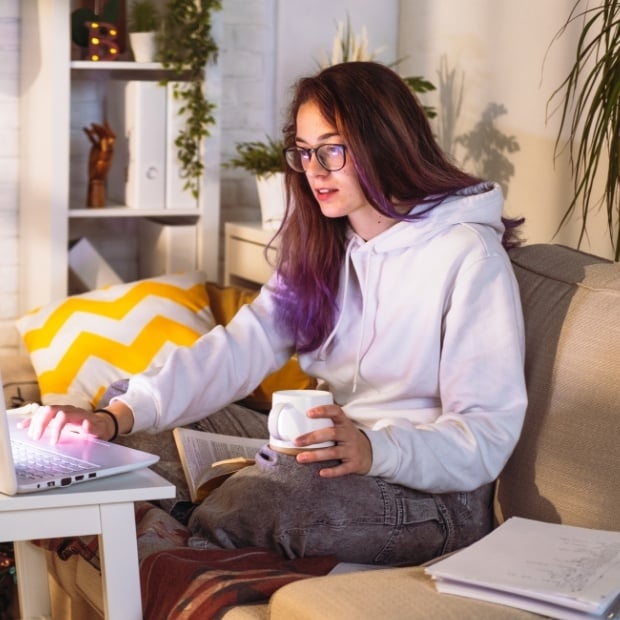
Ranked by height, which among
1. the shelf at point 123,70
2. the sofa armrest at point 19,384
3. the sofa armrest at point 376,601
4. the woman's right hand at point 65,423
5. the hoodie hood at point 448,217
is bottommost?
the sofa armrest at point 19,384

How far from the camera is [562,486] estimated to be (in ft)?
6.15

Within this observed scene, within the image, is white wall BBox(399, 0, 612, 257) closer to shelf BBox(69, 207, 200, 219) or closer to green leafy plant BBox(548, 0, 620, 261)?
green leafy plant BBox(548, 0, 620, 261)

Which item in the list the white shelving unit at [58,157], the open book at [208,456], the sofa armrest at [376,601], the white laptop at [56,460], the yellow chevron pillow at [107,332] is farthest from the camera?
the white shelving unit at [58,157]

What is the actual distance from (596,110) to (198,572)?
155 centimetres

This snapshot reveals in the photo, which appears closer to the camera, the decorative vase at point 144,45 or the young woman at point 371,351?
the young woman at point 371,351

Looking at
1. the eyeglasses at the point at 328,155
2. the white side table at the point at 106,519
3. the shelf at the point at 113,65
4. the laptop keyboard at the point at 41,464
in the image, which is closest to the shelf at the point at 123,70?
the shelf at the point at 113,65

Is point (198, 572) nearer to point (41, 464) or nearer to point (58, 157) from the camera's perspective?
point (41, 464)

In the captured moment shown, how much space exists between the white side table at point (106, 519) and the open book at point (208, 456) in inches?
14.8

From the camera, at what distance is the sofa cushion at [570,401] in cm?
182

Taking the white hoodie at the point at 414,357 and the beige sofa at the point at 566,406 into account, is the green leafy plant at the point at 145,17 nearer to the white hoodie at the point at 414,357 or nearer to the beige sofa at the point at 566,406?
the white hoodie at the point at 414,357

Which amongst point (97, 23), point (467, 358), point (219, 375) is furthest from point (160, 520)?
point (97, 23)

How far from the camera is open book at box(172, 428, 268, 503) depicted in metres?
2.02

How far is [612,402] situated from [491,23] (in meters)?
1.67

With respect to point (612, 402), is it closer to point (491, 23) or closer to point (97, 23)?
point (491, 23)
